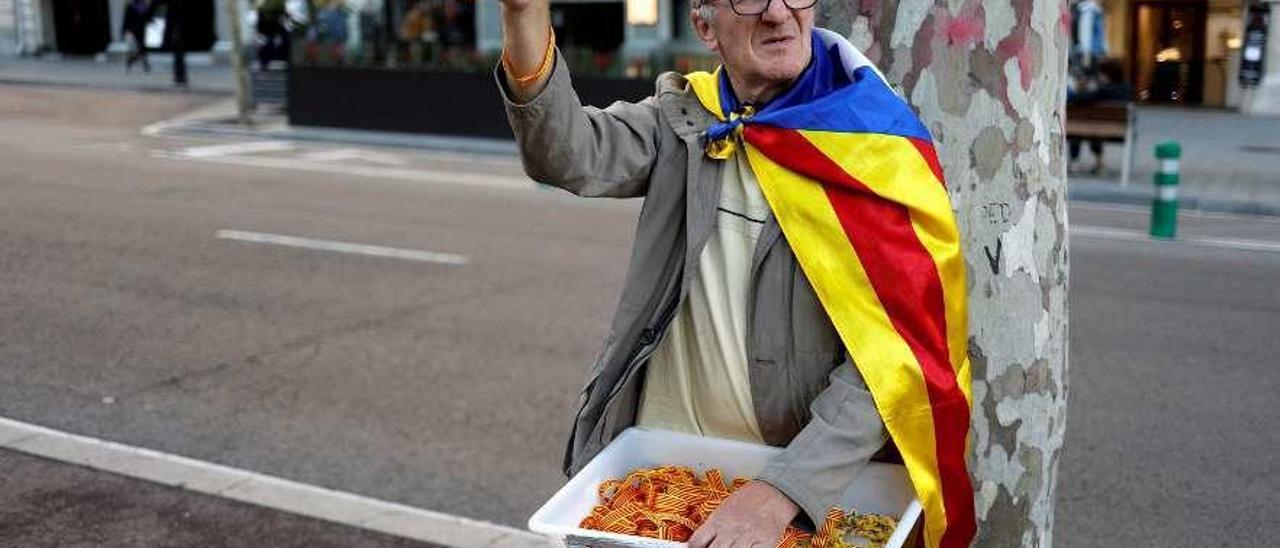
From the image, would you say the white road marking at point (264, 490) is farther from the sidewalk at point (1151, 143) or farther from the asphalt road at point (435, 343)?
the sidewalk at point (1151, 143)

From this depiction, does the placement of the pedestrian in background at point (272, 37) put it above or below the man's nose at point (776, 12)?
below

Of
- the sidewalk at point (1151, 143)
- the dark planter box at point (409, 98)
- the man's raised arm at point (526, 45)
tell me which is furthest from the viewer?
the dark planter box at point (409, 98)

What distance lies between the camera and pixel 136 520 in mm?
5340

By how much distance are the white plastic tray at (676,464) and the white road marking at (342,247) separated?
8.13m

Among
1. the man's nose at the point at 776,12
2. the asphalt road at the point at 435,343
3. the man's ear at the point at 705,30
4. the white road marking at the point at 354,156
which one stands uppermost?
the man's nose at the point at 776,12

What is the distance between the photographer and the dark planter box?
1998 cm

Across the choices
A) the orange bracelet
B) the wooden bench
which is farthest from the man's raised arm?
the wooden bench

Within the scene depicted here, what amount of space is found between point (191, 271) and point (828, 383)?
8499mm

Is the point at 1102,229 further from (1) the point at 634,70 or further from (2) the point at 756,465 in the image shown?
(2) the point at 756,465

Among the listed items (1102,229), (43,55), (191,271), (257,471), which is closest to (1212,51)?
(1102,229)

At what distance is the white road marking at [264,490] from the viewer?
526cm

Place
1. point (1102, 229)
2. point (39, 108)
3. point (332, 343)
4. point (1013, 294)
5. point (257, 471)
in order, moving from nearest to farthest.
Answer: point (1013, 294)
point (257, 471)
point (332, 343)
point (1102, 229)
point (39, 108)

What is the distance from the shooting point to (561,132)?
2.38 metres

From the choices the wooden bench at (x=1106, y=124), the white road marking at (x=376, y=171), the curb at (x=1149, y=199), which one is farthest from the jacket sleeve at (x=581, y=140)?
the wooden bench at (x=1106, y=124)
